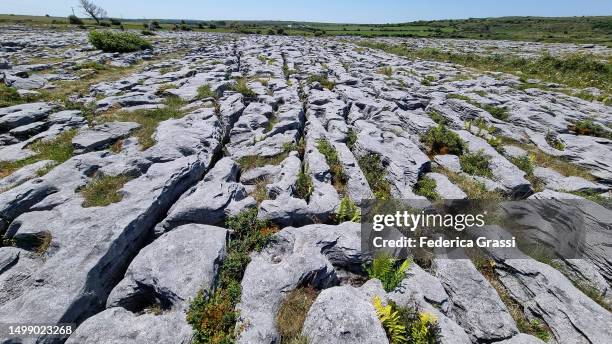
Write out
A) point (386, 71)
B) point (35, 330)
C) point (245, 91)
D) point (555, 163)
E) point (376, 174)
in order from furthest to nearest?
point (386, 71) → point (245, 91) → point (555, 163) → point (376, 174) → point (35, 330)

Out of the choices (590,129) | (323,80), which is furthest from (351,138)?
(590,129)

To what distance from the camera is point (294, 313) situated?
748cm

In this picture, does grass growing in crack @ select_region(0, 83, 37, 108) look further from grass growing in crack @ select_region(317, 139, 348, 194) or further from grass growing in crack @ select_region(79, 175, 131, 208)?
grass growing in crack @ select_region(317, 139, 348, 194)

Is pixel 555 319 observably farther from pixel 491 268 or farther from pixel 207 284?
pixel 207 284

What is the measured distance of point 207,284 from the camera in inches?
310

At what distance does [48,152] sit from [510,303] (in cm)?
1944

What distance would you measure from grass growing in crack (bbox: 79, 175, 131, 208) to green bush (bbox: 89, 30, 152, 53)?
40542 millimetres

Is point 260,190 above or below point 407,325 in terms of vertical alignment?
above

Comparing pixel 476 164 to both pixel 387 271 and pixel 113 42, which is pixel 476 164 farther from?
pixel 113 42

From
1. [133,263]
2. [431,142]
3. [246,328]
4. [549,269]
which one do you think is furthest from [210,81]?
[549,269]

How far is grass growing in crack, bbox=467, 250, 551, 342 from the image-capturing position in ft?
24.7

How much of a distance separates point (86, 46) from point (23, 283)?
50.4m

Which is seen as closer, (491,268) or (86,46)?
(491,268)

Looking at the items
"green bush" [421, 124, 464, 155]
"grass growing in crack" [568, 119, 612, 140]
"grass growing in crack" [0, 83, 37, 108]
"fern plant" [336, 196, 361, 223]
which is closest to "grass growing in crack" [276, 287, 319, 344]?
"fern plant" [336, 196, 361, 223]
